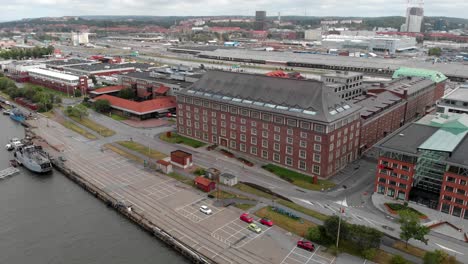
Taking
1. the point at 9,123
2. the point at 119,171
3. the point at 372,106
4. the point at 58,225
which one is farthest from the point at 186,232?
the point at 9,123

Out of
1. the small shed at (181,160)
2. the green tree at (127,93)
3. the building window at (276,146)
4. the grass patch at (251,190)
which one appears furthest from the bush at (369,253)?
the green tree at (127,93)

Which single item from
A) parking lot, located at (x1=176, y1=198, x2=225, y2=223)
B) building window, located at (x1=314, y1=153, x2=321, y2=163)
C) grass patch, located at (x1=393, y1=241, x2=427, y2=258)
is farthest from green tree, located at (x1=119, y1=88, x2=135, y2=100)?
grass patch, located at (x1=393, y1=241, x2=427, y2=258)

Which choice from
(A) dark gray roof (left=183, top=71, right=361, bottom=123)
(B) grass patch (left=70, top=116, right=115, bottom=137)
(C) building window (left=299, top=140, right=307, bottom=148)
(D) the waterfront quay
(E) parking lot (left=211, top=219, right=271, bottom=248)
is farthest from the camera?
(B) grass patch (left=70, top=116, right=115, bottom=137)

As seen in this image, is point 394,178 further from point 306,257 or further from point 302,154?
point 306,257

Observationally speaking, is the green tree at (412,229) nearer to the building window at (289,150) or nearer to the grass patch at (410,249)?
the grass patch at (410,249)

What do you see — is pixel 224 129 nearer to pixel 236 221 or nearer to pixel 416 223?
pixel 236 221

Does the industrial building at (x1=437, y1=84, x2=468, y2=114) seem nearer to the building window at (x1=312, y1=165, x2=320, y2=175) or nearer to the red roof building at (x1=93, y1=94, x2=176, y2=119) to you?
the building window at (x1=312, y1=165, x2=320, y2=175)
